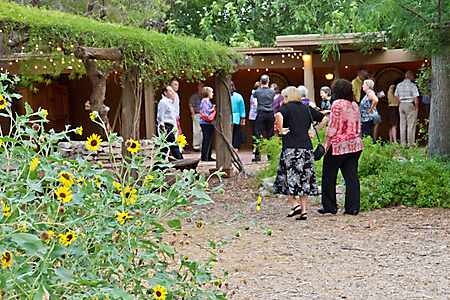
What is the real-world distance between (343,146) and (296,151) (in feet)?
1.68

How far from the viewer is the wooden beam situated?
589 cm

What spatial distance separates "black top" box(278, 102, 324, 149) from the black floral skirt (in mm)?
78

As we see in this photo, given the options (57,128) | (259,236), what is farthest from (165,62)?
(57,128)

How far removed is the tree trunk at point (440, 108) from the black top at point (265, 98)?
3.51m

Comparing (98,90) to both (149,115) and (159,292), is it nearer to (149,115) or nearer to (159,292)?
(149,115)

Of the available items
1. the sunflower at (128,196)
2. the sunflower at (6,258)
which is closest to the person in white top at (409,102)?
the sunflower at (128,196)

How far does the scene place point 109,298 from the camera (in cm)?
184

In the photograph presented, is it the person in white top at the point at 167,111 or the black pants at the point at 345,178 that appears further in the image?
the person in white top at the point at 167,111

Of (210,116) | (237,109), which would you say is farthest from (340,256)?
(237,109)

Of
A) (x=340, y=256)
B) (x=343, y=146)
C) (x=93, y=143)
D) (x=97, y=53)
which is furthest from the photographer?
(x=97, y=53)

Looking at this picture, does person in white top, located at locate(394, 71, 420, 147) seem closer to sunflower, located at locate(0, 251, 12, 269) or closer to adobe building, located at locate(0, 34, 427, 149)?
adobe building, located at locate(0, 34, 427, 149)

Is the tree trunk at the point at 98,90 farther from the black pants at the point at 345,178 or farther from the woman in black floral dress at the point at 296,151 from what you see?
the black pants at the point at 345,178

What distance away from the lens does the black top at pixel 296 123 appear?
217 inches

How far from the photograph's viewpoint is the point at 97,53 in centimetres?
605
